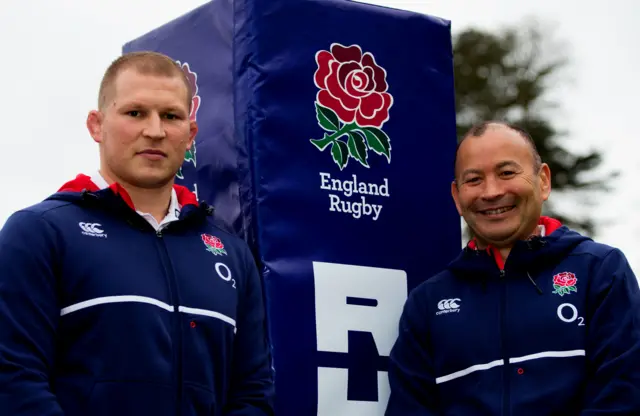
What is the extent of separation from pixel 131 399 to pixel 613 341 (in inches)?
65.6

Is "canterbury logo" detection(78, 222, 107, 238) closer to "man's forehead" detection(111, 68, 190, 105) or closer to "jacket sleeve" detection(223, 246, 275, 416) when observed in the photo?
"man's forehead" detection(111, 68, 190, 105)

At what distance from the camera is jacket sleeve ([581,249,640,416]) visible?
12.3 ft

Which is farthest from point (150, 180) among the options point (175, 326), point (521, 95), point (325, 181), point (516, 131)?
point (521, 95)

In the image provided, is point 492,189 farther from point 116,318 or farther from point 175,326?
point 116,318

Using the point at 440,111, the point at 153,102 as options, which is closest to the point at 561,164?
the point at 440,111

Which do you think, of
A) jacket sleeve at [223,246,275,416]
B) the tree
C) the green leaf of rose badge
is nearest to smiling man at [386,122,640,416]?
the green leaf of rose badge

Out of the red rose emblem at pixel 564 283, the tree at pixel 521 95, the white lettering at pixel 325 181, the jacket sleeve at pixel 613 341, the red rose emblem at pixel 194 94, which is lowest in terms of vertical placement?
the jacket sleeve at pixel 613 341

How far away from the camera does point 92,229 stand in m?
3.47

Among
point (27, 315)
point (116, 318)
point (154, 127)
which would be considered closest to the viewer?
point (27, 315)

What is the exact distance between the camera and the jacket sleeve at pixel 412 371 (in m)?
4.13

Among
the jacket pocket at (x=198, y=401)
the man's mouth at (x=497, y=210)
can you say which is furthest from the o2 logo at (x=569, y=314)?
the jacket pocket at (x=198, y=401)

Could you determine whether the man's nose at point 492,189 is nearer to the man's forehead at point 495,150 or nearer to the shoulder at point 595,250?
the man's forehead at point 495,150

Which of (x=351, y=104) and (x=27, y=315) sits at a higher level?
(x=351, y=104)

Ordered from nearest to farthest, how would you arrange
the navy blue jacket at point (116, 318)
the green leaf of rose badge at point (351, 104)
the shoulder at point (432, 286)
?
the navy blue jacket at point (116, 318)
the shoulder at point (432, 286)
the green leaf of rose badge at point (351, 104)
